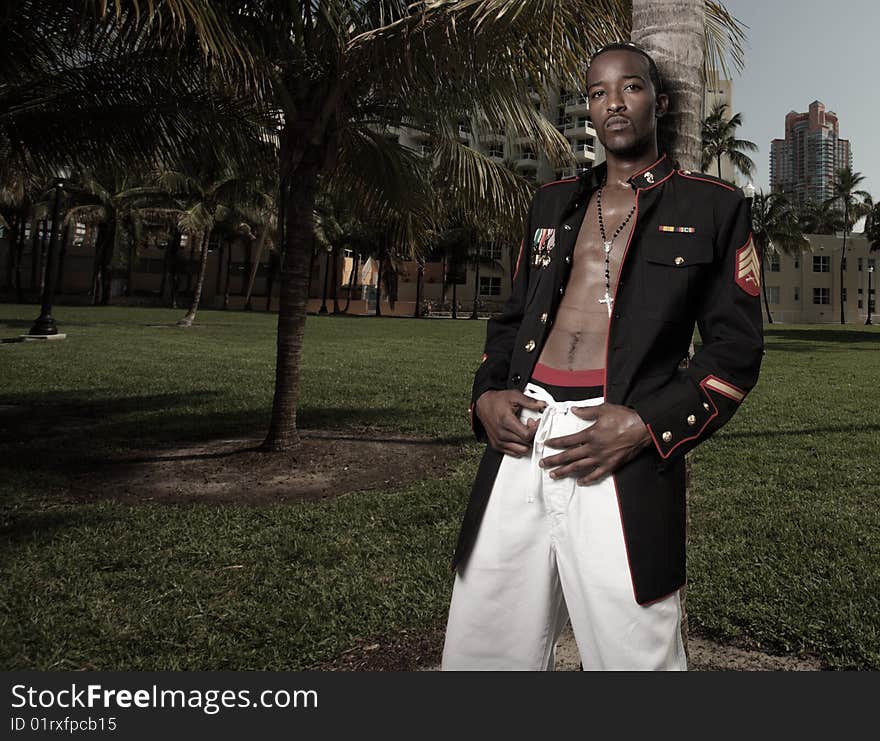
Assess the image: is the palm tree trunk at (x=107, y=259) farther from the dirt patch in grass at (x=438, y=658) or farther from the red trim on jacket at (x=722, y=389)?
the red trim on jacket at (x=722, y=389)

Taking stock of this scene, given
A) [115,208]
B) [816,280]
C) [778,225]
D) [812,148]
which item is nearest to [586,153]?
[778,225]

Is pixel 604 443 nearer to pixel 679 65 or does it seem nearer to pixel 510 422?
pixel 510 422

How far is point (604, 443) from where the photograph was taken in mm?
1804

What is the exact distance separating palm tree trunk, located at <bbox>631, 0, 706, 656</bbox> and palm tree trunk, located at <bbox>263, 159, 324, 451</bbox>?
Result: 5.34 m

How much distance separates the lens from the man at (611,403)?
1.83 meters

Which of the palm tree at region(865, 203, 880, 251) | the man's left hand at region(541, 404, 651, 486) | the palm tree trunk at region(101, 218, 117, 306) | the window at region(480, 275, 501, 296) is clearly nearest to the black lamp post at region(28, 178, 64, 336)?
the man's left hand at region(541, 404, 651, 486)

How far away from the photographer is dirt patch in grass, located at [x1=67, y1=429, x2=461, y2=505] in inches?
253

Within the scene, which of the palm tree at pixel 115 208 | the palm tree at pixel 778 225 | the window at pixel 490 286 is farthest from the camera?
the window at pixel 490 286

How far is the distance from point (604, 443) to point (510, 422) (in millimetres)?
258

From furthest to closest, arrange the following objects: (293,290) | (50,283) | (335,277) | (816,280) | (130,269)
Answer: (816,280), (335,277), (130,269), (50,283), (293,290)

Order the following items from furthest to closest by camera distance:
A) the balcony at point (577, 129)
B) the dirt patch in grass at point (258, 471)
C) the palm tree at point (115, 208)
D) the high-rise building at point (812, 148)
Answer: the high-rise building at point (812, 148) → the balcony at point (577, 129) → the palm tree at point (115, 208) → the dirt patch in grass at point (258, 471)

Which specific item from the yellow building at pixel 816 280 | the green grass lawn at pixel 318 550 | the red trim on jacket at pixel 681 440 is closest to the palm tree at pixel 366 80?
the green grass lawn at pixel 318 550

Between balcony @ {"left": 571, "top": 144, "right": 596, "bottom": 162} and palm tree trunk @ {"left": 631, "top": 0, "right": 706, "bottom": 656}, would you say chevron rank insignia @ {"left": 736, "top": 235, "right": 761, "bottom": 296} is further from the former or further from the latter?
balcony @ {"left": 571, "top": 144, "right": 596, "bottom": 162}

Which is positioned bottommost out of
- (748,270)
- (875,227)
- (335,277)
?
(748,270)
